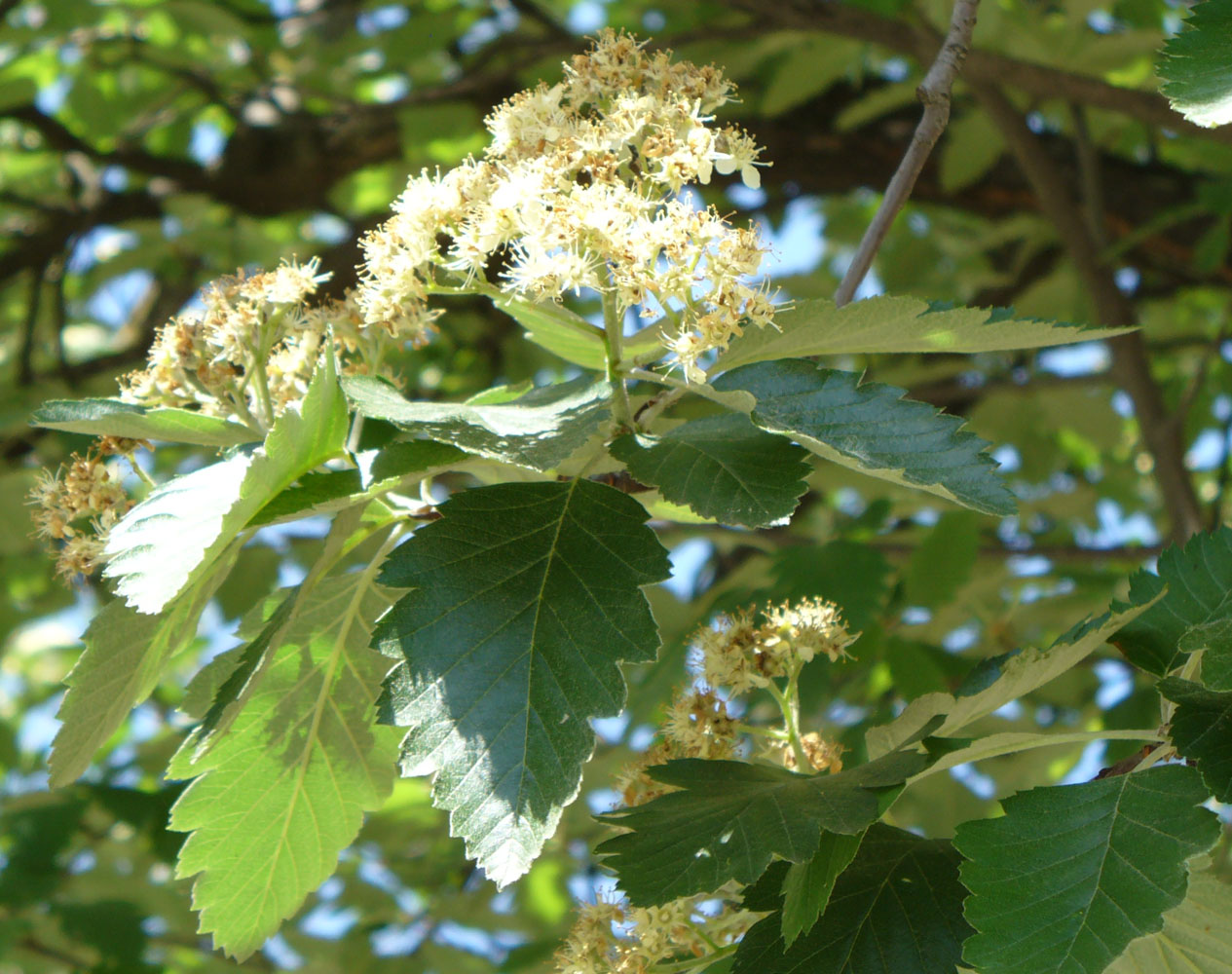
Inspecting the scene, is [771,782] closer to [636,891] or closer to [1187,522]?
[636,891]

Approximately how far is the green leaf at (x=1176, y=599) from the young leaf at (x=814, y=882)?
0.33m

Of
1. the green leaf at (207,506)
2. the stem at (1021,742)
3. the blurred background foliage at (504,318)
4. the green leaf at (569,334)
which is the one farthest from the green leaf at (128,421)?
the blurred background foliage at (504,318)

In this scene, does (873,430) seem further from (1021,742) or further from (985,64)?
(985,64)

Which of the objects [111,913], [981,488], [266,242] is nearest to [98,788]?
[111,913]

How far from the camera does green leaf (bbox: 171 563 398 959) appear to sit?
131 cm

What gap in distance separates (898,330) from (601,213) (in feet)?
0.98

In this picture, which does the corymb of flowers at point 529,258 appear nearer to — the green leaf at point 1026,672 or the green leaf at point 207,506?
the green leaf at point 207,506

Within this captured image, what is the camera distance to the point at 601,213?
3.76 feet

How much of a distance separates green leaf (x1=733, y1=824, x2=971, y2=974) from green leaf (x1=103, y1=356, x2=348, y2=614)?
57 cm

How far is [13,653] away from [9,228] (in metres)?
2.09

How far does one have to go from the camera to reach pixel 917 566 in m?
2.68

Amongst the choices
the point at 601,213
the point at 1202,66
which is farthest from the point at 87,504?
the point at 1202,66

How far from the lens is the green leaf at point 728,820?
3.29 feet

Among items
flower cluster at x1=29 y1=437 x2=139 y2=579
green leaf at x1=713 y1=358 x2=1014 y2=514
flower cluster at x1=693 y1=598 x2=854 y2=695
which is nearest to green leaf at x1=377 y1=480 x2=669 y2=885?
green leaf at x1=713 y1=358 x2=1014 y2=514
